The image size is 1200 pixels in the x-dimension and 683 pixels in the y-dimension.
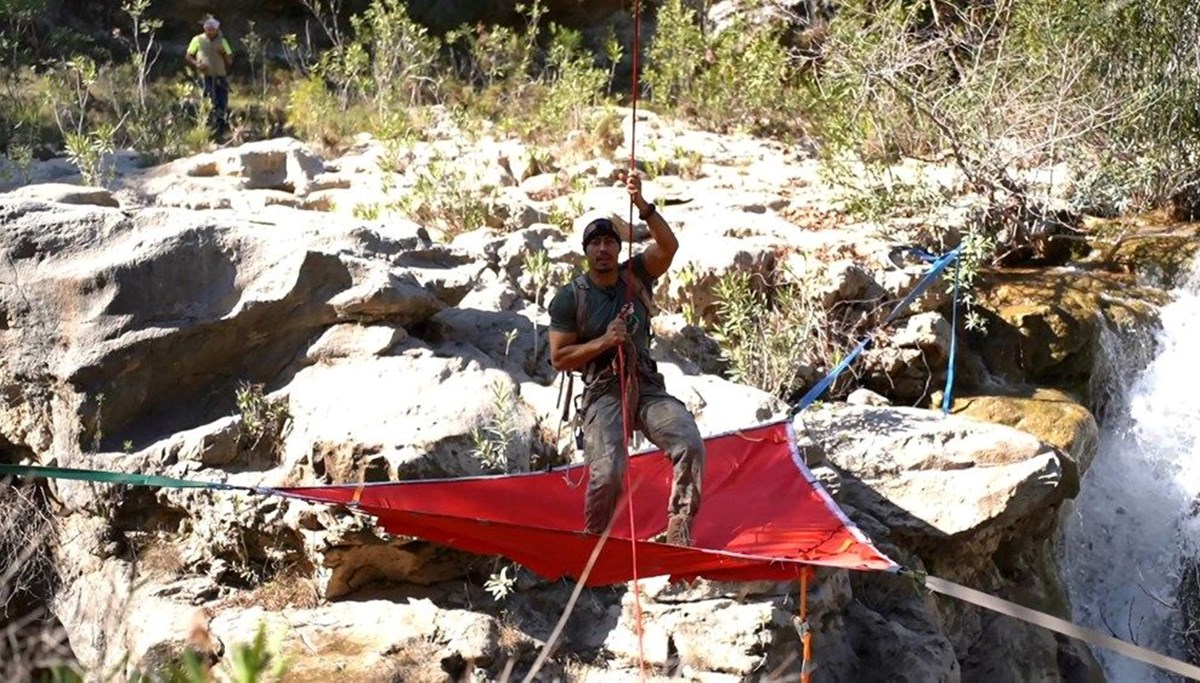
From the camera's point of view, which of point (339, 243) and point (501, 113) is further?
point (501, 113)

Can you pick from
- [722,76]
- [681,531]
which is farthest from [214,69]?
[681,531]

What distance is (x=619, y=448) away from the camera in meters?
4.77

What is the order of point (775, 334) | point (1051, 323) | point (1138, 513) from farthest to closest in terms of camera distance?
point (1051, 323), point (1138, 513), point (775, 334)

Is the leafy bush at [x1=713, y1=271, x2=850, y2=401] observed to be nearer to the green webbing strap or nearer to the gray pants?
the gray pants

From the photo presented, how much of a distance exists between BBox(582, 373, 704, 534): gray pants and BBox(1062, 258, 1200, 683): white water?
302 cm

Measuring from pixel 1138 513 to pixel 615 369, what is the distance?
3713 millimetres

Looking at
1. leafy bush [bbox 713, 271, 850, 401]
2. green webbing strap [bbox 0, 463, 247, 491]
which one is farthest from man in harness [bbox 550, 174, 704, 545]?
leafy bush [bbox 713, 271, 850, 401]

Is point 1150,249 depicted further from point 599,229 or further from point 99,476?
point 99,476

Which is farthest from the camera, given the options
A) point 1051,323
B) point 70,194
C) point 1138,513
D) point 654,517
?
point 1051,323

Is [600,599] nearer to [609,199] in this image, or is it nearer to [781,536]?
[781,536]

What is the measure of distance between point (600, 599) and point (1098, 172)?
497 centimetres

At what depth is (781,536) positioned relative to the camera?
16.0 ft

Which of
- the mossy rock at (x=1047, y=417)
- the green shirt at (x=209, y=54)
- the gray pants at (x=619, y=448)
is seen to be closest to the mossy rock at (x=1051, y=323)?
the mossy rock at (x=1047, y=417)

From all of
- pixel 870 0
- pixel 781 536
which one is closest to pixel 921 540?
pixel 781 536
